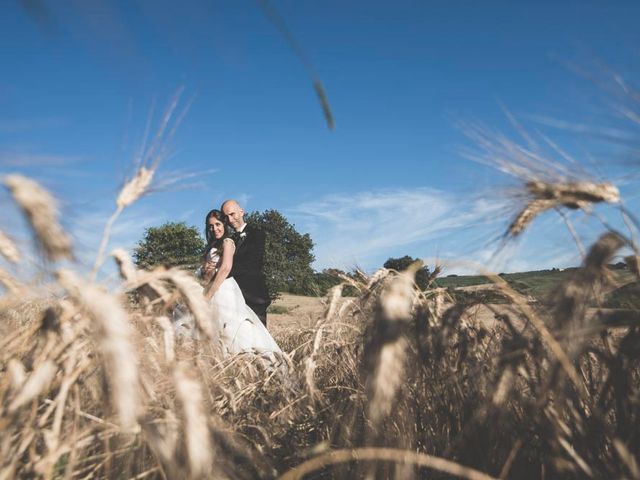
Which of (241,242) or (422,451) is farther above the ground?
(241,242)

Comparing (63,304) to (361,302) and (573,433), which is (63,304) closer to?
(361,302)

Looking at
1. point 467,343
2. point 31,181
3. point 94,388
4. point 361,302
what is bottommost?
point 94,388

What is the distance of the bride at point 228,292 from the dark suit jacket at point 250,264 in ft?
0.70

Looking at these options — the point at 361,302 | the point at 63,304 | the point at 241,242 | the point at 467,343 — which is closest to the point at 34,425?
the point at 63,304

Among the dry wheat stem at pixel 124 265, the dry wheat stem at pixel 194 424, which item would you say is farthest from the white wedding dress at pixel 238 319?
the dry wheat stem at pixel 194 424

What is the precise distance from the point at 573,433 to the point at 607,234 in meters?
0.58

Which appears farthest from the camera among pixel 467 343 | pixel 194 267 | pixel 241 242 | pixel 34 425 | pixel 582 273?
pixel 241 242

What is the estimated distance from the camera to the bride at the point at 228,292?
4871 mm

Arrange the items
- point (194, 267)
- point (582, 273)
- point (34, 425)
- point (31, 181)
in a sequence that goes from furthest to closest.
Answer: point (194, 267)
point (31, 181)
point (34, 425)
point (582, 273)

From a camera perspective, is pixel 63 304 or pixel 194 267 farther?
pixel 194 267

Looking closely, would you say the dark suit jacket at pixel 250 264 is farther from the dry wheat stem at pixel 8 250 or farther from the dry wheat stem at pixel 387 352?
the dry wheat stem at pixel 387 352

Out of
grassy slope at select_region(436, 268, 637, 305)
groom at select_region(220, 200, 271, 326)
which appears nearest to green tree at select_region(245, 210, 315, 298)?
groom at select_region(220, 200, 271, 326)

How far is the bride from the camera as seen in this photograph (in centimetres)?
487

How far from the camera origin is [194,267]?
6.71ft
